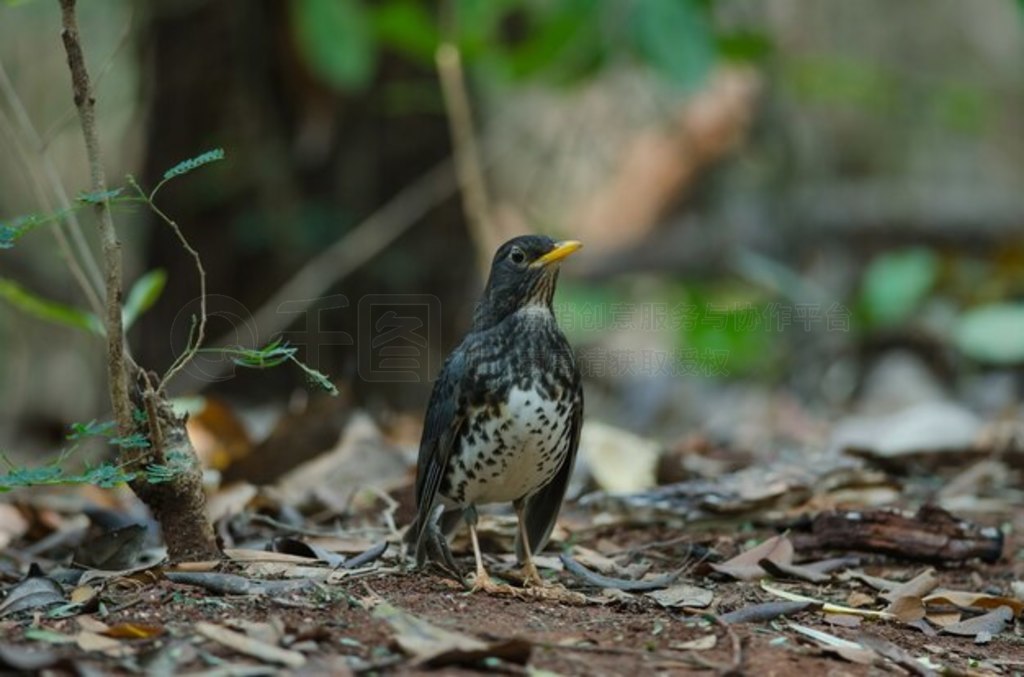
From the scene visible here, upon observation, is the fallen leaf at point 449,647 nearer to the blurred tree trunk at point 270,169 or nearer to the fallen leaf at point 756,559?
the fallen leaf at point 756,559

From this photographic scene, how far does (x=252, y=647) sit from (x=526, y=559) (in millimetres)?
1633

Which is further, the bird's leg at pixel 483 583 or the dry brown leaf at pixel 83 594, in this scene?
the bird's leg at pixel 483 583

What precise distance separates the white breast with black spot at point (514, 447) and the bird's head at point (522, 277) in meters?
0.44

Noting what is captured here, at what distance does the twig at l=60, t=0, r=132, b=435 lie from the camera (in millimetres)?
3266

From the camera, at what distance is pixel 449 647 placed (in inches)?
109

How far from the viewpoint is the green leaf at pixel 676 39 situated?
595 cm

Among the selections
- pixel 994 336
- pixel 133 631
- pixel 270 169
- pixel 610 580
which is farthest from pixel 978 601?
pixel 270 169

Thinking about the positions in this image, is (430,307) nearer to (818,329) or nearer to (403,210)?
(403,210)

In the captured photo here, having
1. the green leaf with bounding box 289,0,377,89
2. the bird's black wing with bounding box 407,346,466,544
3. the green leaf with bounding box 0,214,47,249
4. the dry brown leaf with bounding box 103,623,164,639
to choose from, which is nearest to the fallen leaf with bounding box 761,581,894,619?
the bird's black wing with bounding box 407,346,466,544

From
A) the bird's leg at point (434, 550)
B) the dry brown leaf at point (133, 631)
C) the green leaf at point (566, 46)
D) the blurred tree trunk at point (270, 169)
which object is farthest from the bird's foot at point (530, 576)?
the blurred tree trunk at point (270, 169)

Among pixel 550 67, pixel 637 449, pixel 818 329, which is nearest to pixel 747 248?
pixel 818 329

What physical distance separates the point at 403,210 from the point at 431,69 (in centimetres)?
102

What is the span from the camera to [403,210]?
900cm
